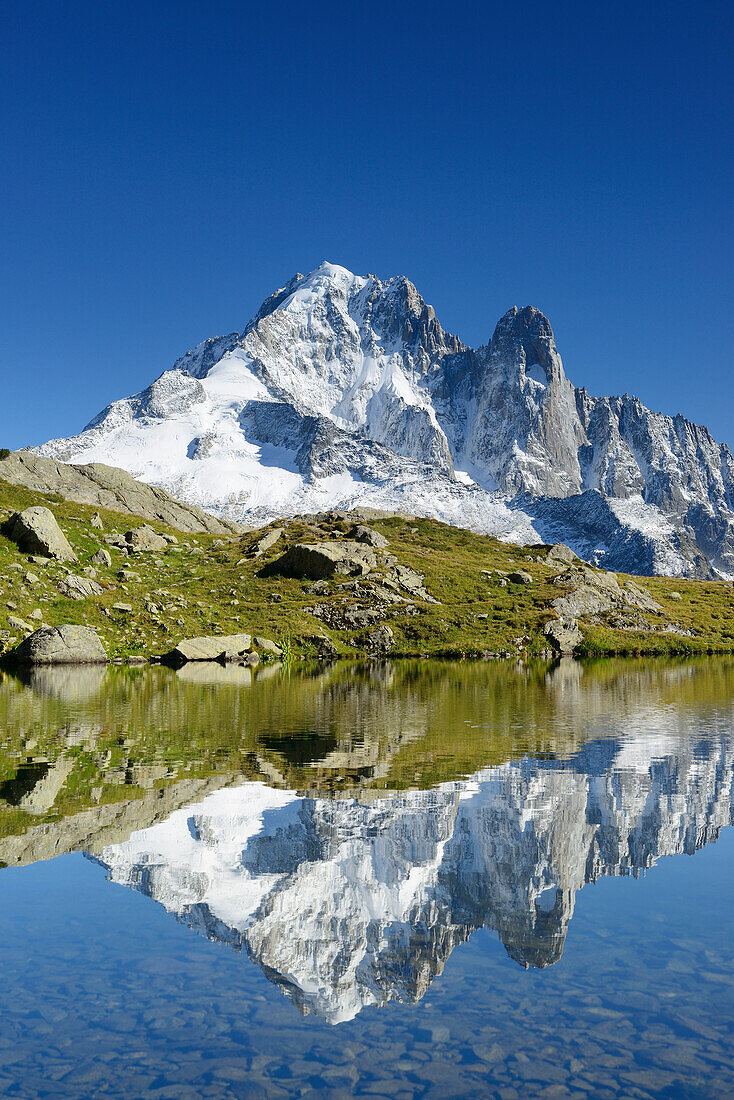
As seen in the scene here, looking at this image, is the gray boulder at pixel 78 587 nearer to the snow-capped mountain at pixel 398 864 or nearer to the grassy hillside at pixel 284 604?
the grassy hillside at pixel 284 604

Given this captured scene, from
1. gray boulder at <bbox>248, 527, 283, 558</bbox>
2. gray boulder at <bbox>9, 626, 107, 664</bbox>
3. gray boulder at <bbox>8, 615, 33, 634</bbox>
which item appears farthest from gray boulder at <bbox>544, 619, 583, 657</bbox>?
gray boulder at <bbox>8, 615, 33, 634</bbox>

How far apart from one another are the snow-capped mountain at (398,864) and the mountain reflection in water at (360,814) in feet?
0.14

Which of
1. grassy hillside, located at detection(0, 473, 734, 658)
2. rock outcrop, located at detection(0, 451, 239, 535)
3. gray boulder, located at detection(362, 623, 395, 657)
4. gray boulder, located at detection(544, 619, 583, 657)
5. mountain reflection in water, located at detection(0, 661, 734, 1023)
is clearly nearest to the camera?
mountain reflection in water, located at detection(0, 661, 734, 1023)

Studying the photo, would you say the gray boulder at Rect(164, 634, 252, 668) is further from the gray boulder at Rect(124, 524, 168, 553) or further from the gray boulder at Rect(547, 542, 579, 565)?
the gray boulder at Rect(547, 542, 579, 565)

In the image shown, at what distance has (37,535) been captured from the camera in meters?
72.2

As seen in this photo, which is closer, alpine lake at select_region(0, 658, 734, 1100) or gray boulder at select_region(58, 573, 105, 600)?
alpine lake at select_region(0, 658, 734, 1100)

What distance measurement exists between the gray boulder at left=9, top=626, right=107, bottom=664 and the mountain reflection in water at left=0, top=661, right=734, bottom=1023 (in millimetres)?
22653

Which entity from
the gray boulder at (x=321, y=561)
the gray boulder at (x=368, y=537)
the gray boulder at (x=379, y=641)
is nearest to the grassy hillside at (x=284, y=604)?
the gray boulder at (x=379, y=641)

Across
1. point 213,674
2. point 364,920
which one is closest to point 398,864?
point 364,920

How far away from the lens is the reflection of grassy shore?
20.6 meters

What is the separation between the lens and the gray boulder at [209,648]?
65.5m

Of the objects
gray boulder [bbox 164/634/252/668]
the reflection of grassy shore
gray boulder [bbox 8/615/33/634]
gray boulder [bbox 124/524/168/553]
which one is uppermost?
gray boulder [bbox 124/524/168/553]

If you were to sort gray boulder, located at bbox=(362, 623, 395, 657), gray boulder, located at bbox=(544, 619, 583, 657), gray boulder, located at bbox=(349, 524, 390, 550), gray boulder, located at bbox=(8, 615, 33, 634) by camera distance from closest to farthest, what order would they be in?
1. gray boulder, located at bbox=(8, 615, 33, 634)
2. gray boulder, located at bbox=(362, 623, 395, 657)
3. gray boulder, located at bbox=(544, 619, 583, 657)
4. gray boulder, located at bbox=(349, 524, 390, 550)

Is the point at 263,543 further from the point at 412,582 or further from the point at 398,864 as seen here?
the point at 398,864
